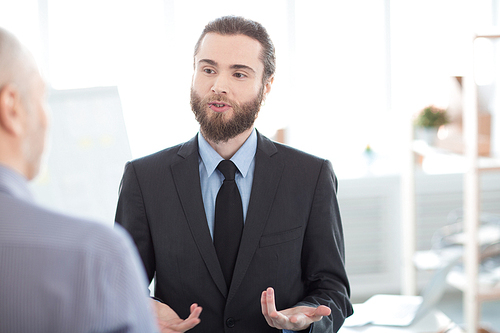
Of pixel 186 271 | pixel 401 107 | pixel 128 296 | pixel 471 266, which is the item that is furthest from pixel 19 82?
pixel 401 107

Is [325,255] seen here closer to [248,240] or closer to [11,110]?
[248,240]

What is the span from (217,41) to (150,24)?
2.53 meters

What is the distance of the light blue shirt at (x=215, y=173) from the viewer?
4.79ft

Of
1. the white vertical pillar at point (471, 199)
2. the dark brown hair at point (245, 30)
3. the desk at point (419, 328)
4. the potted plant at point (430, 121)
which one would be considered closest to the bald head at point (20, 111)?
the dark brown hair at point (245, 30)

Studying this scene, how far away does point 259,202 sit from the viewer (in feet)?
4.65

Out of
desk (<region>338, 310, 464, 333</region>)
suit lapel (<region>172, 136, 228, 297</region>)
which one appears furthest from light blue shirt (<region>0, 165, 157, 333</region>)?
desk (<region>338, 310, 464, 333</region>)

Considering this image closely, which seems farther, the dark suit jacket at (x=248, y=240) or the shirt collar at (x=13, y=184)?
the dark suit jacket at (x=248, y=240)

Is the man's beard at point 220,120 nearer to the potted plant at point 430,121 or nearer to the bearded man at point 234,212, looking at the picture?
the bearded man at point 234,212

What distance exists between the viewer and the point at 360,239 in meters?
4.00

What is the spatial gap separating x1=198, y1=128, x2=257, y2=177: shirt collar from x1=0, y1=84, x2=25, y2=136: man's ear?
2.94 ft

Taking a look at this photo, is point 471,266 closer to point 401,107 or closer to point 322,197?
point 322,197

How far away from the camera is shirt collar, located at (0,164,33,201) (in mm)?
566

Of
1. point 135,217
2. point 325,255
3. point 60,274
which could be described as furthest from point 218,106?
point 60,274

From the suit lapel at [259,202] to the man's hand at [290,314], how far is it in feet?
0.54
